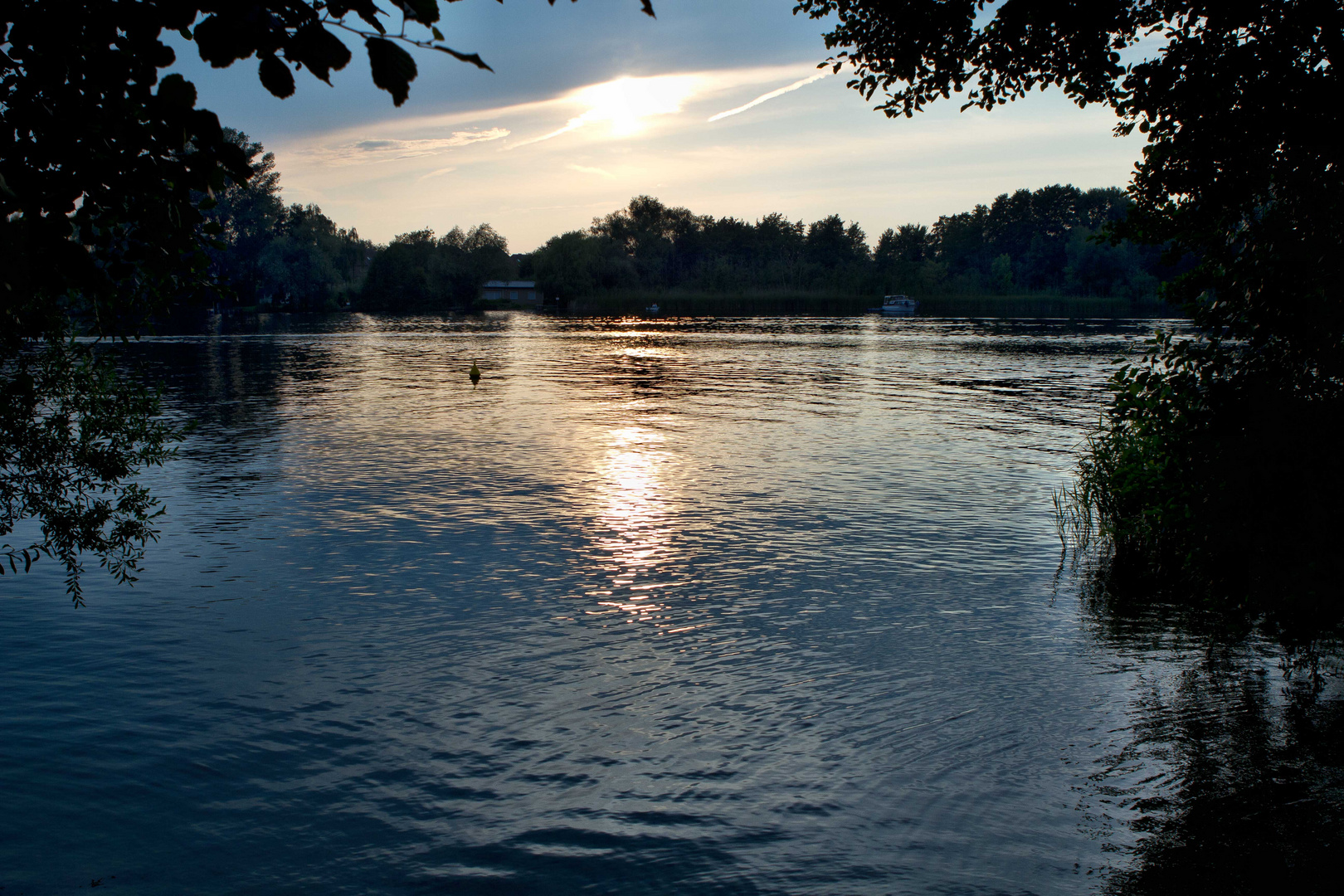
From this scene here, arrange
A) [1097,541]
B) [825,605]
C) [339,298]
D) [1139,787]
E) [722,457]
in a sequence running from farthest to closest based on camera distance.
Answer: [339,298] < [722,457] < [1097,541] < [825,605] < [1139,787]

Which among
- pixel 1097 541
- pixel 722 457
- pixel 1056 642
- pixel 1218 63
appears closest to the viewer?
pixel 1218 63

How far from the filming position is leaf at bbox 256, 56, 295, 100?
4.53 meters

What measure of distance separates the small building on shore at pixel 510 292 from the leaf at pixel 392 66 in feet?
553

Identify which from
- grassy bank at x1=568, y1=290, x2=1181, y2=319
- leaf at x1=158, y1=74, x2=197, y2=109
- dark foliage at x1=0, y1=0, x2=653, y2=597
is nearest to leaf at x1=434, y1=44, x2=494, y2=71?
dark foliage at x1=0, y1=0, x2=653, y2=597

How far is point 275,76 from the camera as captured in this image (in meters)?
4.55

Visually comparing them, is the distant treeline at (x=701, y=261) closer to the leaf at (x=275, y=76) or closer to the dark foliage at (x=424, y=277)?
the dark foliage at (x=424, y=277)

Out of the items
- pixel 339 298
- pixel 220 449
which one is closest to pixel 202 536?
pixel 220 449

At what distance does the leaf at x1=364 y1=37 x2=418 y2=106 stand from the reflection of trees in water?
6.42 m

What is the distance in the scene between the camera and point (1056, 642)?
1081cm

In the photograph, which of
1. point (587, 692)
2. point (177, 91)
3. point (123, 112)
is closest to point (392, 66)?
point (177, 91)

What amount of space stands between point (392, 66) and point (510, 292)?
172 meters

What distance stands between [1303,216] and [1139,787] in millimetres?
4893

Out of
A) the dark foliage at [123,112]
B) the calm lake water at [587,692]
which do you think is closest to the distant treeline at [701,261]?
the calm lake water at [587,692]

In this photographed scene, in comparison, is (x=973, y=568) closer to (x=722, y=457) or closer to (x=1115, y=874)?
(x=1115, y=874)
